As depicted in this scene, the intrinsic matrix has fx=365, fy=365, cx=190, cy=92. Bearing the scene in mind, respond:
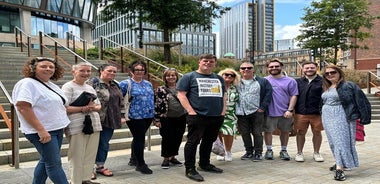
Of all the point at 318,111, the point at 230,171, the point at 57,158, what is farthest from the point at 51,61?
the point at 318,111

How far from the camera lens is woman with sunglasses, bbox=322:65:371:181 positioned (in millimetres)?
5027

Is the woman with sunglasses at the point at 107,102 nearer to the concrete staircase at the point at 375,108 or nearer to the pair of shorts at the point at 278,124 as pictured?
the pair of shorts at the point at 278,124

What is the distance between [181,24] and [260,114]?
32.4 feet

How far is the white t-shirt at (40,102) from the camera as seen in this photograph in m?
3.43

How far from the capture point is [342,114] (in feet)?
16.9

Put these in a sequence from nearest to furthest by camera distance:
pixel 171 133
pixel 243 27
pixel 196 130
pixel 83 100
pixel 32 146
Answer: pixel 83 100
pixel 196 130
pixel 171 133
pixel 32 146
pixel 243 27

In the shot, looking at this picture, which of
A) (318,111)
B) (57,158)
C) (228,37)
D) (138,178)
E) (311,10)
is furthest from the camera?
(228,37)

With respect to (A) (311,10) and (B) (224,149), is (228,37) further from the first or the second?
(B) (224,149)

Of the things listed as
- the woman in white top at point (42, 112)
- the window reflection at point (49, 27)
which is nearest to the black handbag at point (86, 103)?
the woman in white top at point (42, 112)

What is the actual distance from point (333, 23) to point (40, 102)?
67.4ft

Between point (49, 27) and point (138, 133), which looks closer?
point (138, 133)

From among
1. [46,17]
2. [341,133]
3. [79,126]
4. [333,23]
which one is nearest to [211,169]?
[341,133]

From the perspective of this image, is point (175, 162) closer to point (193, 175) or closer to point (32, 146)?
point (193, 175)

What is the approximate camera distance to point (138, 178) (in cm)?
510
